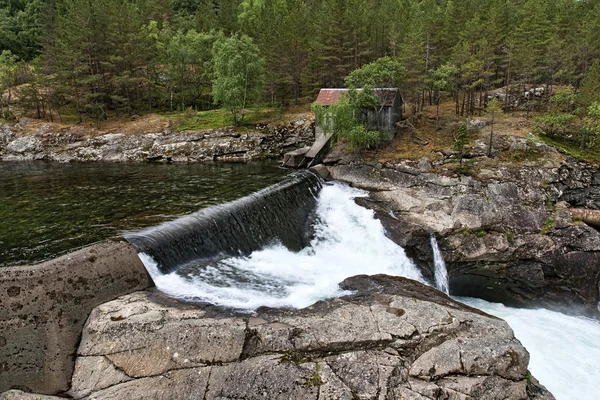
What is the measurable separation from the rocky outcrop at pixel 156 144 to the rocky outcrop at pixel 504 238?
59.7 ft

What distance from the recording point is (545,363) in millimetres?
12758

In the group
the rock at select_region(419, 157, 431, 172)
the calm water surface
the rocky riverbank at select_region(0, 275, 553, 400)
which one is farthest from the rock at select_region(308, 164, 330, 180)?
the rocky riverbank at select_region(0, 275, 553, 400)

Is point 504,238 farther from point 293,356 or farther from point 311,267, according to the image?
point 293,356

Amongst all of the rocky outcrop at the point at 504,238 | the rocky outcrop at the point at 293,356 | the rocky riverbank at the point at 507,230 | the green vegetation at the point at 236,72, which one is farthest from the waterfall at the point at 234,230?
the green vegetation at the point at 236,72

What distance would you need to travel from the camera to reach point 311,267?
16.2m

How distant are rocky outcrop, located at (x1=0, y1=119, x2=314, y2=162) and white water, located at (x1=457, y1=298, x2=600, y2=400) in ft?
84.2

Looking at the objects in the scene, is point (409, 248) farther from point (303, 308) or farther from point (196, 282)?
point (196, 282)

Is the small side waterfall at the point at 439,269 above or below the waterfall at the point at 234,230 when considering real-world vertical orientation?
below

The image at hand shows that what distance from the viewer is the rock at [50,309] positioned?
9062 mm

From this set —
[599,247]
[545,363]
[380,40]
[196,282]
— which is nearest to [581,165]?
[599,247]

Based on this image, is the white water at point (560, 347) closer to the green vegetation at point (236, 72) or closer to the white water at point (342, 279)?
the white water at point (342, 279)

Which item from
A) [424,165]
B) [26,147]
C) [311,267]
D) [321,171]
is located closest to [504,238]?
[424,165]

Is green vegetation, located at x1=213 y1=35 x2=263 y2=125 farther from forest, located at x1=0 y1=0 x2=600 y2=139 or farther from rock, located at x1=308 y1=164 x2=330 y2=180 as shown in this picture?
rock, located at x1=308 y1=164 x2=330 y2=180

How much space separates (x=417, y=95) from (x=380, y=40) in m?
17.4
